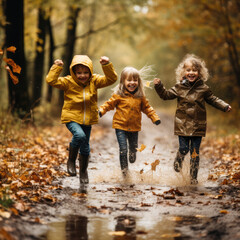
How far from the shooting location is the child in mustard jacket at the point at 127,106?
6770 mm

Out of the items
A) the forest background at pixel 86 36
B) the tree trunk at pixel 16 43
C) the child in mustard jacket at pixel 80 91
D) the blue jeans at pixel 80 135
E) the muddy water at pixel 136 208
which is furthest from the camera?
the forest background at pixel 86 36

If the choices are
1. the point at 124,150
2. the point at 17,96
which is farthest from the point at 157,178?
the point at 17,96

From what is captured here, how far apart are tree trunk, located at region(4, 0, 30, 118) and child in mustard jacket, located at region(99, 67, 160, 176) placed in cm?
487

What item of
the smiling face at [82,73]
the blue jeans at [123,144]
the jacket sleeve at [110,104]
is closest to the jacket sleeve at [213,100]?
the blue jeans at [123,144]

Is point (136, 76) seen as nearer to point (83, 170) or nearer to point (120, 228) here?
point (83, 170)

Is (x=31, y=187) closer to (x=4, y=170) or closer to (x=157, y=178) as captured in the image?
(x=4, y=170)

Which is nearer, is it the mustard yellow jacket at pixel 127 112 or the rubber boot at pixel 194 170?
the rubber boot at pixel 194 170

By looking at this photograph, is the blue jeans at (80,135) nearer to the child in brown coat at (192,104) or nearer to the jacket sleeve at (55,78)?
the jacket sleeve at (55,78)

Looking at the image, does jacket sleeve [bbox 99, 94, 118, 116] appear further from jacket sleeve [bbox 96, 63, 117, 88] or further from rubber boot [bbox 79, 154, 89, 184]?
rubber boot [bbox 79, 154, 89, 184]

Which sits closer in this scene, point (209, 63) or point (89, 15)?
point (209, 63)

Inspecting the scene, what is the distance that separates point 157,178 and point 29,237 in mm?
3282

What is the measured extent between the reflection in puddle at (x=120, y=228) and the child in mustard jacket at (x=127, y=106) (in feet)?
7.90

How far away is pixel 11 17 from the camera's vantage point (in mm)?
11203

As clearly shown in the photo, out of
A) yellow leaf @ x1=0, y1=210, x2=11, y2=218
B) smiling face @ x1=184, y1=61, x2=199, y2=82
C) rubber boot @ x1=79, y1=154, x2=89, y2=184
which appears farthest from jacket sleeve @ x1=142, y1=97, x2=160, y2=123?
yellow leaf @ x1=0, y1=210, x2=11, y2=218
